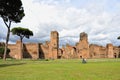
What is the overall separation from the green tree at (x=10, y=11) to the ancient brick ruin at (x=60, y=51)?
27.4m

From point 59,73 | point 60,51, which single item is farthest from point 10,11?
point 60,51

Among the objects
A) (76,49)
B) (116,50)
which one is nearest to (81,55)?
(76,49)

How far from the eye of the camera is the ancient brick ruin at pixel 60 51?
65.3 metres

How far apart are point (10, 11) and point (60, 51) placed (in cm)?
3713

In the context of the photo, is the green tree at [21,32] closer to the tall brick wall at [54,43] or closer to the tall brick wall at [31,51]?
the tall brick wall at [31,51]

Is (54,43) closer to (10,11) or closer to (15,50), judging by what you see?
(15,50)

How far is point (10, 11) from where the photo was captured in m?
37.1

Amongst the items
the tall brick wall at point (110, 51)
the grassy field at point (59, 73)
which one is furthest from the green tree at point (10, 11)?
the tall brick wall at point (110, 51)

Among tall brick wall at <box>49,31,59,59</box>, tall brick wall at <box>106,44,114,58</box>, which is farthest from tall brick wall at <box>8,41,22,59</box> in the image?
tall brick wall at <box>106,44,114,58</box>

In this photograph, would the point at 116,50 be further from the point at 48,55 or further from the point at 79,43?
the point at 48,55

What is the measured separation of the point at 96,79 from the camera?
11703 mm

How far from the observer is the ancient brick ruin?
214 feet

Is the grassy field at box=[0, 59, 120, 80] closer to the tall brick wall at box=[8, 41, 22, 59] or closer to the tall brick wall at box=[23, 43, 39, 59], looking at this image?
the tall brick wall at box=[8, 41, 22, 59]

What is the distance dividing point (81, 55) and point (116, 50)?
1353 cm
